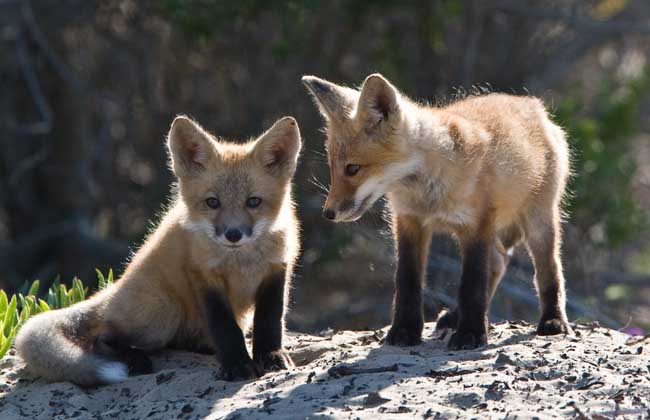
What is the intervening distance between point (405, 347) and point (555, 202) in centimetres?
136

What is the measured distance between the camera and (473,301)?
16.9ft

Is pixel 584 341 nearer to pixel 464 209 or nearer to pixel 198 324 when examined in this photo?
pixel 464 209

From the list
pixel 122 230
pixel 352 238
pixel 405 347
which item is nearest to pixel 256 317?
pixel 405 347

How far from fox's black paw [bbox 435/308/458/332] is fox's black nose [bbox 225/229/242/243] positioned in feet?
4.95

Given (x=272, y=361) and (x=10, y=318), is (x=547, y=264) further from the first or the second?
(x=10, y=318)

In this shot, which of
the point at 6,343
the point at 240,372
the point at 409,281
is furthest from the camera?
the point at 6,343

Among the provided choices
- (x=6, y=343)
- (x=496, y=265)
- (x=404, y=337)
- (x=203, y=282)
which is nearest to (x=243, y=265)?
(x=203, y=282)

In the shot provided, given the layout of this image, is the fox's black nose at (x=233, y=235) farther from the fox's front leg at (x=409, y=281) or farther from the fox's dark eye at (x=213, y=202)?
the fox's front leg at (x=409, y=281)

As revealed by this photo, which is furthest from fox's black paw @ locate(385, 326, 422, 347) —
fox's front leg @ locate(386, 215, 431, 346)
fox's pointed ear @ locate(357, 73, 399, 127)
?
fox's pointed ear @ locate(357, 73, 399, 127)

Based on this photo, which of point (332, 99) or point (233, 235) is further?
point (332, 99)

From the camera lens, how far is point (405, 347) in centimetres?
529

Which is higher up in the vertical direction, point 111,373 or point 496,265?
point 496,265

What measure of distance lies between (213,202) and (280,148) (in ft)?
1.62

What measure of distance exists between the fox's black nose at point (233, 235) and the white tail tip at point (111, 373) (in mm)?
942
